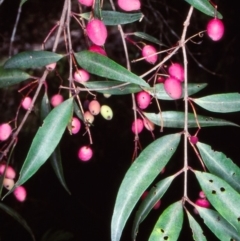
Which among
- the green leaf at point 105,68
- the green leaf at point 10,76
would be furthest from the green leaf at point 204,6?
the green leaf at point 10,76

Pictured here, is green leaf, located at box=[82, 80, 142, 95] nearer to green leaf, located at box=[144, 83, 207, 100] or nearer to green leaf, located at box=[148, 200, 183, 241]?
green leaf, located at box=[144, 83, 207, 100]

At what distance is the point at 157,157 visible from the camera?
2.95ft

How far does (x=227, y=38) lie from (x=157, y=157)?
145cm

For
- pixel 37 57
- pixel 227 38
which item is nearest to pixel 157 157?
pixel 37 57

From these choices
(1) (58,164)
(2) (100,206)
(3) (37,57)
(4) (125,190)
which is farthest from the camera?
(2) (100,206)

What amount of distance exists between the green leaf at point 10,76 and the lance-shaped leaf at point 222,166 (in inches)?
16.3

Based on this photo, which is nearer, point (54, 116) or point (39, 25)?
point (54, 116)

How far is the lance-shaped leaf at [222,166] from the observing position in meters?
0.90

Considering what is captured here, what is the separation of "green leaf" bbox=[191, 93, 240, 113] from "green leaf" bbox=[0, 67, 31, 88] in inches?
14.8

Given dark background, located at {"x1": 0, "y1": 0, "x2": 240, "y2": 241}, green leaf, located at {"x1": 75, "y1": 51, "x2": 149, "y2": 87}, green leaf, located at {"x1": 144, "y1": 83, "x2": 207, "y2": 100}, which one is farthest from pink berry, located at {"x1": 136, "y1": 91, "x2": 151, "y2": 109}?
dark background, located at {"x1": 0, "y1": 0, "x2": 240, "y2": 241}

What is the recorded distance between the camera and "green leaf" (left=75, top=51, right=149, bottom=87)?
84 cm

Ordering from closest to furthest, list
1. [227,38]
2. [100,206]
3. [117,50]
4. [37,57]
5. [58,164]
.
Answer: [37,57]
[58,164]
[227,38]
[100,206]
[117,50]

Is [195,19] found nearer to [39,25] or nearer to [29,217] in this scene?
[39,25]

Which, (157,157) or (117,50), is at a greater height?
(117,50)
